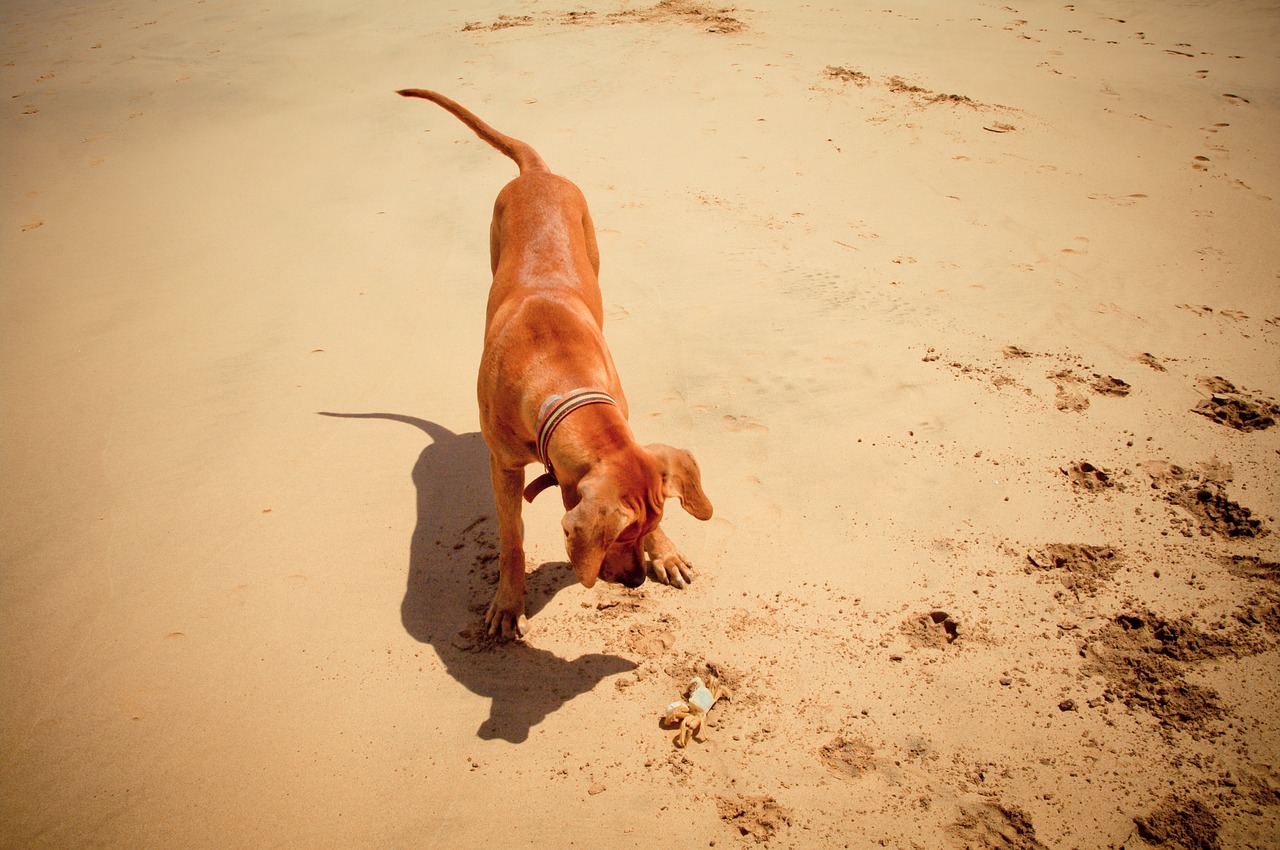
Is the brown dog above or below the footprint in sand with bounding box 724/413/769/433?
above

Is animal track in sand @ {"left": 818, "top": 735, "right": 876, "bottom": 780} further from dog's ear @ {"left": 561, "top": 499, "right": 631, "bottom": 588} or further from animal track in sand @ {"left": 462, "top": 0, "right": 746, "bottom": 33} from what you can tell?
animal track in sand @ {"left": 462, "top": 0, "right": 746, "bottom": 33}

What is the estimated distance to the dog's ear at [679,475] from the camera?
2.44 meters

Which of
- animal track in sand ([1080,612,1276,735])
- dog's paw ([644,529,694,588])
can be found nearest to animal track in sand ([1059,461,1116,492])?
animal track in sand ([1080,612,1276,735])

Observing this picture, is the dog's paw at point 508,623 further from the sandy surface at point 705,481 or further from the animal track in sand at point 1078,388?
the animal track in sand at point 1078,388

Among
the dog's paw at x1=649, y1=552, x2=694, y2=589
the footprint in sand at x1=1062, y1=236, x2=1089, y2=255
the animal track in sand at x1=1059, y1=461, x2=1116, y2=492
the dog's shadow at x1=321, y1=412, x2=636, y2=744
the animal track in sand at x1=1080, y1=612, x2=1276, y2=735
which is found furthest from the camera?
the footprint in sand at x1=1062, y1=236, x2=1089, y2=255

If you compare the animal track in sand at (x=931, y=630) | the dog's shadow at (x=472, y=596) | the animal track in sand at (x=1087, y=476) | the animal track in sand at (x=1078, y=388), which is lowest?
the dog's shadow at (x=472, y=596)

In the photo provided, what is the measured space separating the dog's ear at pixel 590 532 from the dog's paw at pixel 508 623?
1026mm

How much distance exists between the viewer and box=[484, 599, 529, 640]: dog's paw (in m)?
3.06

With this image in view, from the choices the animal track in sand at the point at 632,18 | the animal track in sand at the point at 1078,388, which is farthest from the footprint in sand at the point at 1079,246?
the animal track in sand at the point at 632,18

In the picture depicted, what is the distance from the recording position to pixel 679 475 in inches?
96.9

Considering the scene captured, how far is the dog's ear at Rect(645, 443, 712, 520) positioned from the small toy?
2.51 feet

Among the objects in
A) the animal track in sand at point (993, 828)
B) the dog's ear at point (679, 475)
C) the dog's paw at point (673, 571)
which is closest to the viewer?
the animal track in sand at point (993, 828)

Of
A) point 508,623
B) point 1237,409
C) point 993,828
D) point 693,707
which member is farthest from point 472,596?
point 1237,409

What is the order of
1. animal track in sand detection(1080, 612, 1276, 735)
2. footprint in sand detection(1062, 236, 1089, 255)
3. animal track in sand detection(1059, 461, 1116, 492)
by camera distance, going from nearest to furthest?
animal track in sand detection(1080, 612, 1276, 735), animal track in sand detection(1059, 461, 1116, 492), footprint in sand detection(1062, 236, 1089, 255)
